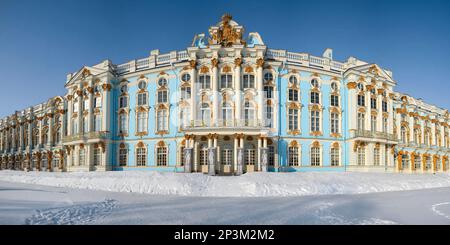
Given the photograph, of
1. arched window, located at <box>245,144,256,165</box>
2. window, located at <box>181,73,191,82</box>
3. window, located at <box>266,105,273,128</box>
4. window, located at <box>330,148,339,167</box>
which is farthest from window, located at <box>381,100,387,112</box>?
window, located at <box>181,73,191,82</box>

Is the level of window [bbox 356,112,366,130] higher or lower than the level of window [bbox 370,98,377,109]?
lower

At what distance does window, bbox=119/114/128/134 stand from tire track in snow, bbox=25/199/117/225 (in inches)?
811

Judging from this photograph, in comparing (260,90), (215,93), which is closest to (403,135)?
(260,90)

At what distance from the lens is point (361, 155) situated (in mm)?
28844

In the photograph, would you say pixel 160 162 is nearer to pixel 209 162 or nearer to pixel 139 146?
pixel 139 146

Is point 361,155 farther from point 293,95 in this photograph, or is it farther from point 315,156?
point 293,95

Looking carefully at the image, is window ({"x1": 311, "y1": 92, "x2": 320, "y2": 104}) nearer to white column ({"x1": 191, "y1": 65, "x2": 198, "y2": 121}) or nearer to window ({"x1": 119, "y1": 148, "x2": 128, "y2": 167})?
white column ({"x1": 191, "y1": 65, "x2": 198, "y2": 121})

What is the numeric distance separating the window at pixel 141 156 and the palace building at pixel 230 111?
124 mm

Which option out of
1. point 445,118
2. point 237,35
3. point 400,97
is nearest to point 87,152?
point 237,35

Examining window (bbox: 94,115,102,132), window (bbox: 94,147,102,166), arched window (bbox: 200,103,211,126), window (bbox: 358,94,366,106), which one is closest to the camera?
arched window (bbox: 200,103,211,126)

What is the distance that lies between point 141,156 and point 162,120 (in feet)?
17.1

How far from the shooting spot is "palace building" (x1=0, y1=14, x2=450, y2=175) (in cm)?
2569

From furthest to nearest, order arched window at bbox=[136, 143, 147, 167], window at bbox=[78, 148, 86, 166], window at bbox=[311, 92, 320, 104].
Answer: window at bbox=[78, 148, 86, 166]
arched window at bbox=[136, 143, 147, 167]
window at bbox=[311, 92, 320, 104]
